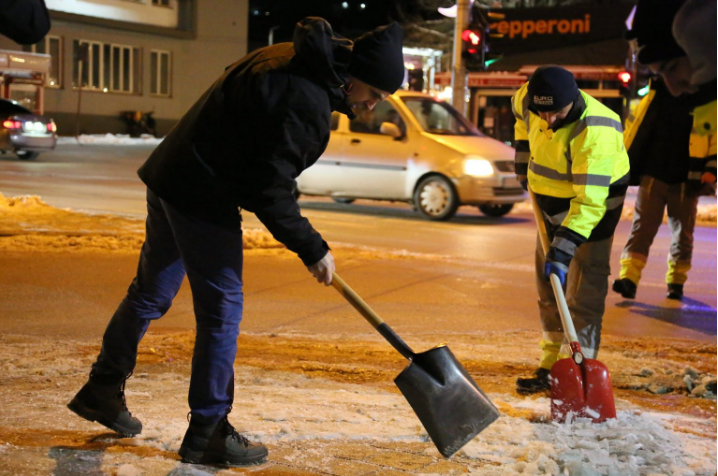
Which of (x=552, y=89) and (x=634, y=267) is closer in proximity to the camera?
(x=552, y=89)

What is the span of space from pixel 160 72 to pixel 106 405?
37.4m

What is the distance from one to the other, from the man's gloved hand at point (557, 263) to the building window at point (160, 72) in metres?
36.4

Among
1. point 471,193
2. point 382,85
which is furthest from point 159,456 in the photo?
point 471,193

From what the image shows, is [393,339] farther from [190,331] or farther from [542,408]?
[190,331]

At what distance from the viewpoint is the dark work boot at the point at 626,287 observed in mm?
7926

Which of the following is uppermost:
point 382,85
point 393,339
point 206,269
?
point 382,85

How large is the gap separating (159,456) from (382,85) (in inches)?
69.7

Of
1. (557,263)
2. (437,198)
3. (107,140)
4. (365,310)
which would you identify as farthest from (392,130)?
(107,140)

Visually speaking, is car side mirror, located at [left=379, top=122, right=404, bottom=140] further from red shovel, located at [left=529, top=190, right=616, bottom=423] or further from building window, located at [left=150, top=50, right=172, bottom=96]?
building window, located at [left=150, top=50, right=172, bottom=96]

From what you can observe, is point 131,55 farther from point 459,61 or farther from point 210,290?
point 210,290

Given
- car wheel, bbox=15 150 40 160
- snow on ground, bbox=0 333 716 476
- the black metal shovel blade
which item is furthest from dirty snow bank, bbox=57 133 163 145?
the black metal shovel blade

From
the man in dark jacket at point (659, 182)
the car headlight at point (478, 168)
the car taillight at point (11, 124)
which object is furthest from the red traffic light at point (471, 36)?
the car taillight at point (11, 124)

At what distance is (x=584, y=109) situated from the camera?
4781mm

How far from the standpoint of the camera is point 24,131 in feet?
67.3
